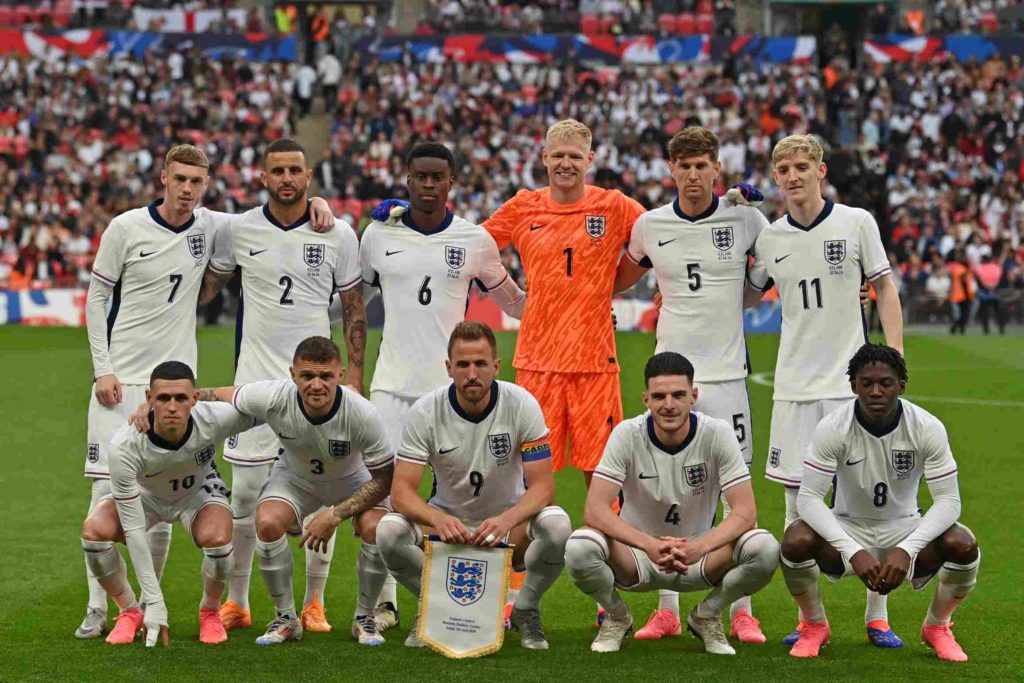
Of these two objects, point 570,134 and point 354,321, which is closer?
point 570,134

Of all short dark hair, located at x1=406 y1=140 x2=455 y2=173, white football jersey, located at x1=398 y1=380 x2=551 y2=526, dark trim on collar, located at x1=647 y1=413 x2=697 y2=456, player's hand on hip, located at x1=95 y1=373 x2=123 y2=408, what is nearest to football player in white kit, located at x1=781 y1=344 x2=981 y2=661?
dark trim on collar, located at x1=647 y1=413 x2=697 y2=456

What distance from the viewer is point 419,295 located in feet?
26.1

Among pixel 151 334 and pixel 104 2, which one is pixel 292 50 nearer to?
pixel 104 2

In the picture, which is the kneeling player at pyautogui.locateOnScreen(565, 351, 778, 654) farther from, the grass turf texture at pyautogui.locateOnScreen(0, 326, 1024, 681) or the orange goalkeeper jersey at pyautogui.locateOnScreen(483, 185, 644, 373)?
the orange goalkeeper jersey at pyautogui.locateOnScreen(483, 185, 644, 373)

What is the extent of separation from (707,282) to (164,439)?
2864 millimetres

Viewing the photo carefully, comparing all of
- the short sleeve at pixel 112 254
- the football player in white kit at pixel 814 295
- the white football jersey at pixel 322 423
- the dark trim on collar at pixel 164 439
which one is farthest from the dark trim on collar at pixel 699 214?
the short sleeve at pixel 112 254

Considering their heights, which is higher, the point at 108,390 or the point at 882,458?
the point at 108,390

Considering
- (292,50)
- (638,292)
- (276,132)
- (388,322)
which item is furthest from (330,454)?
(292,50)

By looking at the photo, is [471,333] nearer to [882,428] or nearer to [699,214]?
[699,214]

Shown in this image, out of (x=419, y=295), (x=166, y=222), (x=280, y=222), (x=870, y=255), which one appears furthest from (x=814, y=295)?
(x=166, y=222)

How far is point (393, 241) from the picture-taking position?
8.04m

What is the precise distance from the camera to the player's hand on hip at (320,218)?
802cm

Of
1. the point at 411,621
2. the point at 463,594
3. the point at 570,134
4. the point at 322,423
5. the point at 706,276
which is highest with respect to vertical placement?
the point at 570,134

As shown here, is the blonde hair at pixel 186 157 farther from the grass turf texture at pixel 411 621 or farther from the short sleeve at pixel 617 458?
the short sleeve at pixel 617 458
